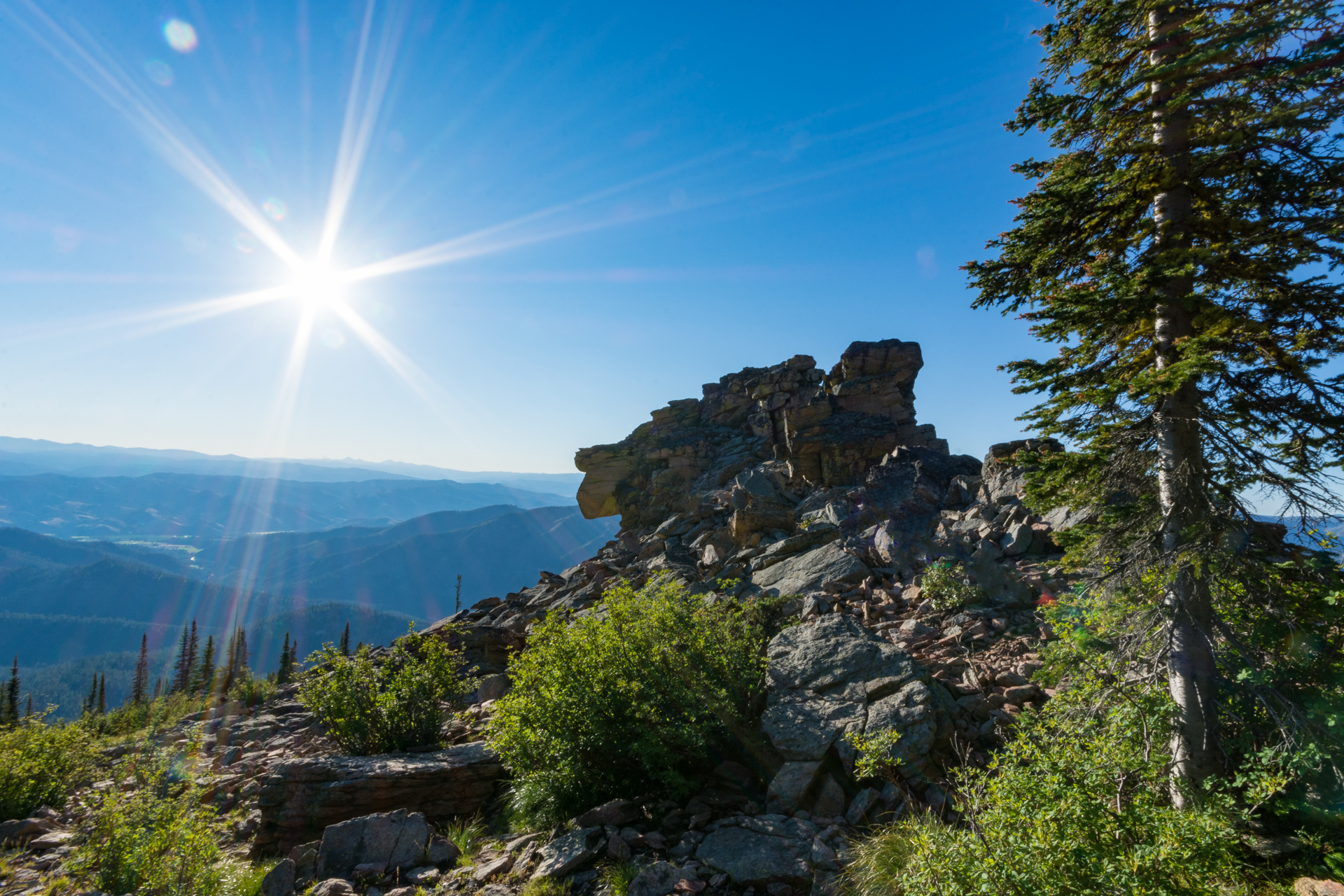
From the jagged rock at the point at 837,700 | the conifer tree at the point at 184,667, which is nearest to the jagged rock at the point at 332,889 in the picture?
the jagged rock at the point at 837,700

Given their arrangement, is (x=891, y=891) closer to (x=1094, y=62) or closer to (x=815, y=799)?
(x=815, y=799)

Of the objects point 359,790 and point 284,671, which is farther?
point 284,671

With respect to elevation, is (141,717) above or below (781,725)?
below

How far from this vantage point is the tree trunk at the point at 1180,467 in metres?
6.47

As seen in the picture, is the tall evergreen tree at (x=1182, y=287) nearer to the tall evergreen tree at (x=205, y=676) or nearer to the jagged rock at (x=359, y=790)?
the jagged rock at (x=359, y=790)

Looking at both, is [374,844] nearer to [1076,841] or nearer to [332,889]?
[332,889]

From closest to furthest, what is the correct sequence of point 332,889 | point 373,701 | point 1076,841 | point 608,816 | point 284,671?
1. point 1076,841
2. point 332,889
3. point 608,816
4. point 373,701
5. point 284,671

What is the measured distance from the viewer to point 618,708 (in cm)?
904

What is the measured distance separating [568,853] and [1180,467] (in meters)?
8.61

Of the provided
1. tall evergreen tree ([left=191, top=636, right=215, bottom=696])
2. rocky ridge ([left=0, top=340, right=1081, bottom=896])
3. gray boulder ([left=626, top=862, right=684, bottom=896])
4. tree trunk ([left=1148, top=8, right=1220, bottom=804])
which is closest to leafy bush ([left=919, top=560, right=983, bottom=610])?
rocky ridge ([left=0, top=340, right=1081, bottom=896])

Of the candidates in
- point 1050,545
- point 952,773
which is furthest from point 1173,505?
point 1050,545

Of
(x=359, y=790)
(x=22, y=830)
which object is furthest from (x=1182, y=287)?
(x=22, y=830)

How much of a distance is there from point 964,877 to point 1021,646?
25.1ft

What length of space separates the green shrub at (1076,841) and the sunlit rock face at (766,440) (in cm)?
1731
